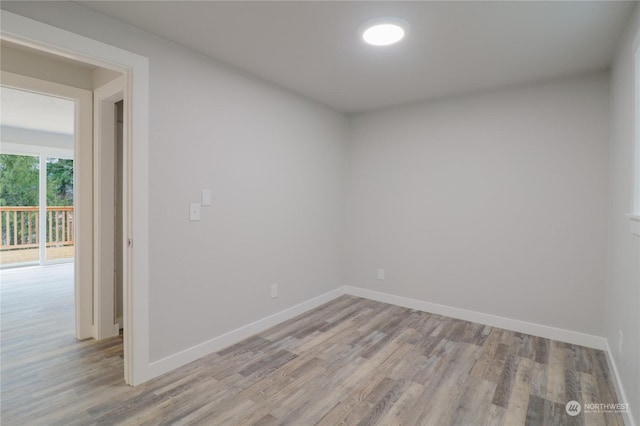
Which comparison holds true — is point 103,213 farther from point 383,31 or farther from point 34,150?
point 34,150

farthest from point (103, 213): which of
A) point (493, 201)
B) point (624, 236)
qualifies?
point (624, 236)

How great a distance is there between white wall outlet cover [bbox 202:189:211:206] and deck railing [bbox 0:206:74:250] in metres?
5.84

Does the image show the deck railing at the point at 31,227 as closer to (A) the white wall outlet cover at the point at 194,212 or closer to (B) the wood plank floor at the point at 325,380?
(B) the wood plank floor at the point at 325,380

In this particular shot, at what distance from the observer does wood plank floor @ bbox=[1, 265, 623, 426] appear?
72.2 inches

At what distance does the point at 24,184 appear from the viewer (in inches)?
243

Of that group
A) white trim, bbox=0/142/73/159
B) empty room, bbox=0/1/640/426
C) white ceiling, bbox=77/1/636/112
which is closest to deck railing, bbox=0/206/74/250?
white trim, bbox=0/142/73/159

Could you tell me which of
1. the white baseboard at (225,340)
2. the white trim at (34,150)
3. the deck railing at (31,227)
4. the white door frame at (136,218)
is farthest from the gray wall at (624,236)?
the deck railing at (31,227)

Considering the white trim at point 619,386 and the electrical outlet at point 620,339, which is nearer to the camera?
the white trim at point 619,386

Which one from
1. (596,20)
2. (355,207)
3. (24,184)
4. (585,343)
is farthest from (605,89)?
(24,184)

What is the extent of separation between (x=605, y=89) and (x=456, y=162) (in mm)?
1270

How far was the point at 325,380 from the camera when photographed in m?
2.20

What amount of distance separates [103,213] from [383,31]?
2.73 m

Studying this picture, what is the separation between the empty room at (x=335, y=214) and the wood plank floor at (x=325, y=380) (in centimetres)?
2

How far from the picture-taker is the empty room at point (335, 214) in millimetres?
1891
